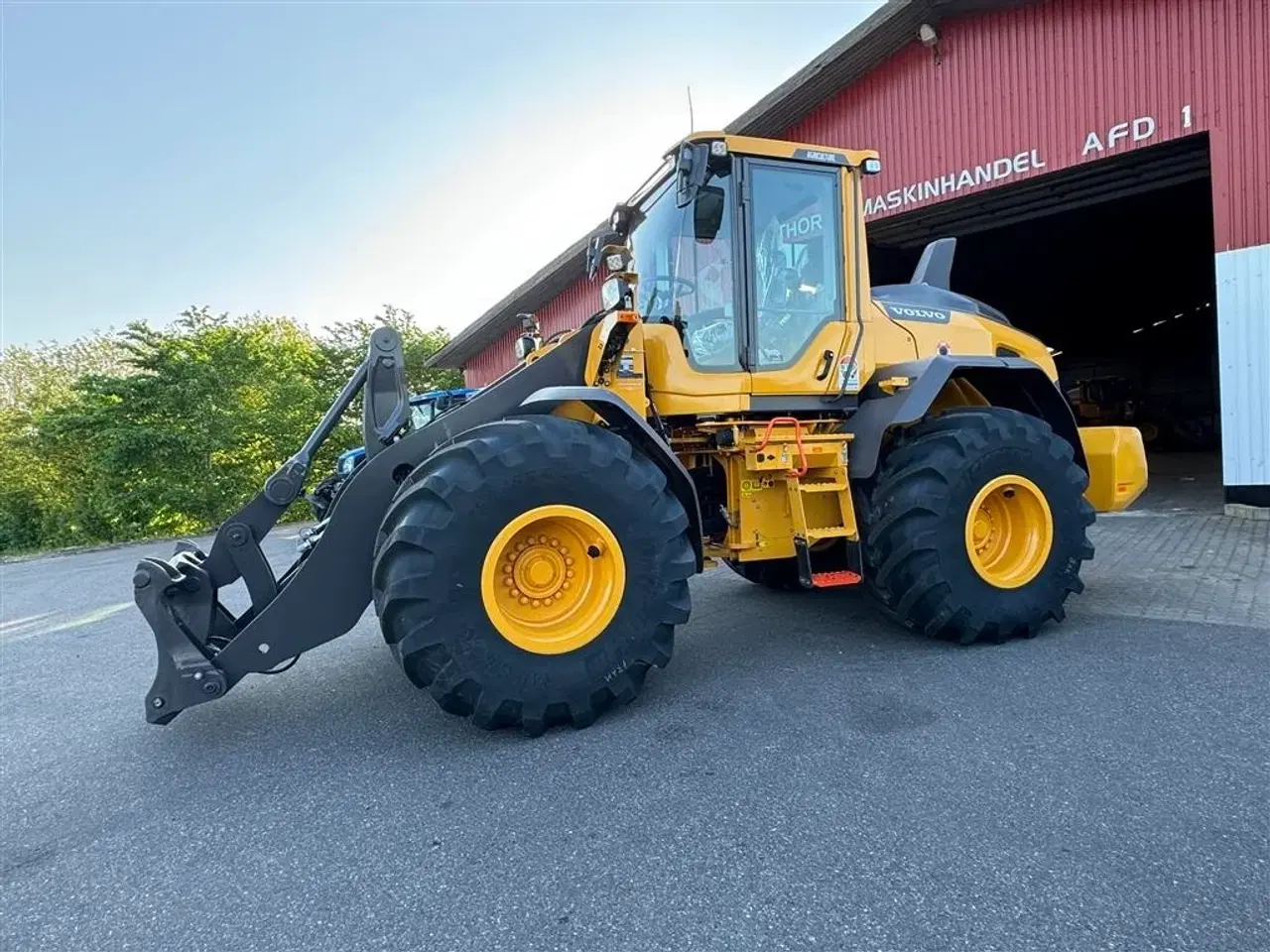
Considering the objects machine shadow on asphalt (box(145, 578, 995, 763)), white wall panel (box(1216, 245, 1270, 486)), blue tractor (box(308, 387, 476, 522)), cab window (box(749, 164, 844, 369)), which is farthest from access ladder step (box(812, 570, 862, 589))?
white wall panel (box(1216, 245, 1270, 486))

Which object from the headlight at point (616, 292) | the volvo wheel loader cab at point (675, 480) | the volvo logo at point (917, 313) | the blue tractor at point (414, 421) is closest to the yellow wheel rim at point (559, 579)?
the volvo wheel loader cab at point (675, 480)

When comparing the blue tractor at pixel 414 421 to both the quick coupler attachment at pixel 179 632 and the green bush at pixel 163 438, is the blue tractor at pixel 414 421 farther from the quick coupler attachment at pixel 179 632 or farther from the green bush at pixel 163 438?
the green bush at pixel 163 438

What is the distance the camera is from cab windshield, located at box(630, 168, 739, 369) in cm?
375

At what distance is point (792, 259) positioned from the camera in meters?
3.97

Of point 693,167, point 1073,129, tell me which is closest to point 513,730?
point 693,167

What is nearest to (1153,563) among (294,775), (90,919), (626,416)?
(626,416)

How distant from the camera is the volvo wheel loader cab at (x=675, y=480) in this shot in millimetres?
2863

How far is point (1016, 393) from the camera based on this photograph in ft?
15.4

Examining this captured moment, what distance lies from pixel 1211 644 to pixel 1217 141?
6335 mm

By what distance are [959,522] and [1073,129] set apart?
6751mm

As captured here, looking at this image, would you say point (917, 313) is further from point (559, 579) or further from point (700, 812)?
point (700, 812)

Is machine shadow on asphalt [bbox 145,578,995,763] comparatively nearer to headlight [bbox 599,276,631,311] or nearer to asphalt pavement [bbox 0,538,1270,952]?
asphalt pavement [bbox 0,538,1270,952]

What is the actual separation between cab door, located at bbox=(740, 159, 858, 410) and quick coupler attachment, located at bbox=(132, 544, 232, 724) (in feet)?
9.17

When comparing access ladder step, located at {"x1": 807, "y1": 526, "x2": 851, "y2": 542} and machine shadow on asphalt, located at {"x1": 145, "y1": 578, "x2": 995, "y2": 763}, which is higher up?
access ladder step, located at {"x1": 807, "y1": 526, "x2": 851, "y2": 542}
